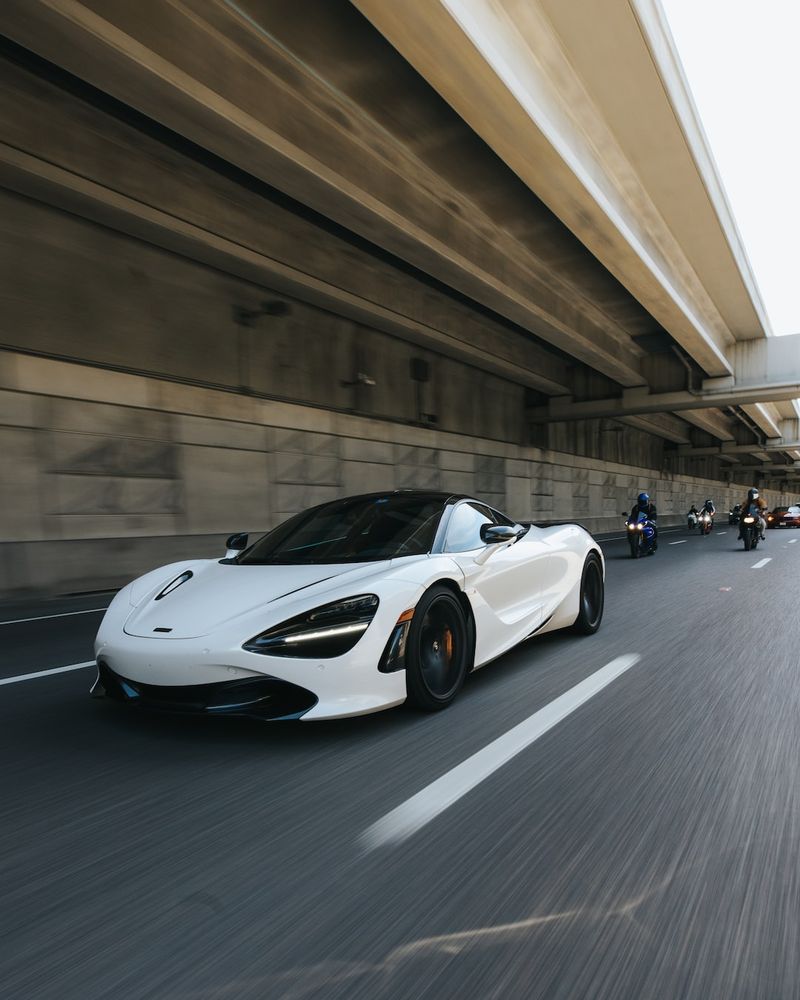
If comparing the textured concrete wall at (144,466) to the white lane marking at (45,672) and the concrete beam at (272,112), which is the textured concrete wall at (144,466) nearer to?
the concrete beam at (272,112)

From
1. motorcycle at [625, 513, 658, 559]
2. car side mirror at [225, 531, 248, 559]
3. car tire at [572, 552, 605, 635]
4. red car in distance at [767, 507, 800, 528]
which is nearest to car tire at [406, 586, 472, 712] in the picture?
car side mirror at [225, 531, 248, 559]

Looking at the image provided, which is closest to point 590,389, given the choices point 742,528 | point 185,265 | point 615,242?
point 742,528

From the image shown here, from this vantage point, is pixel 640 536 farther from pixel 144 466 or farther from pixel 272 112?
pixel 272 112

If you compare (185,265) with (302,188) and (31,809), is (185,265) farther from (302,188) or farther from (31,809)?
(31,809)

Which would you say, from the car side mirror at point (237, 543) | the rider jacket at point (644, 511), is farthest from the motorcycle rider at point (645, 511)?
the car side mirror at point (237, 543)

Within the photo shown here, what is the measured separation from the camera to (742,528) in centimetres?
1941

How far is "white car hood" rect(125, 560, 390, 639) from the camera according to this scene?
3617 millimetres

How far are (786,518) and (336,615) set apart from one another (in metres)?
40.6

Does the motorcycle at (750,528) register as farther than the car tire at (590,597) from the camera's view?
Yes

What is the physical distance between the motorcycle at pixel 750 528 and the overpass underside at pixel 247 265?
500 cm

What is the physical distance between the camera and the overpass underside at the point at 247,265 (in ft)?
28.0

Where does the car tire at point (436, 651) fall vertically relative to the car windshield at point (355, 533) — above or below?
below

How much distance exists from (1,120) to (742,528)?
58.8 feet

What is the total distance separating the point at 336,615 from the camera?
3.61 meters
